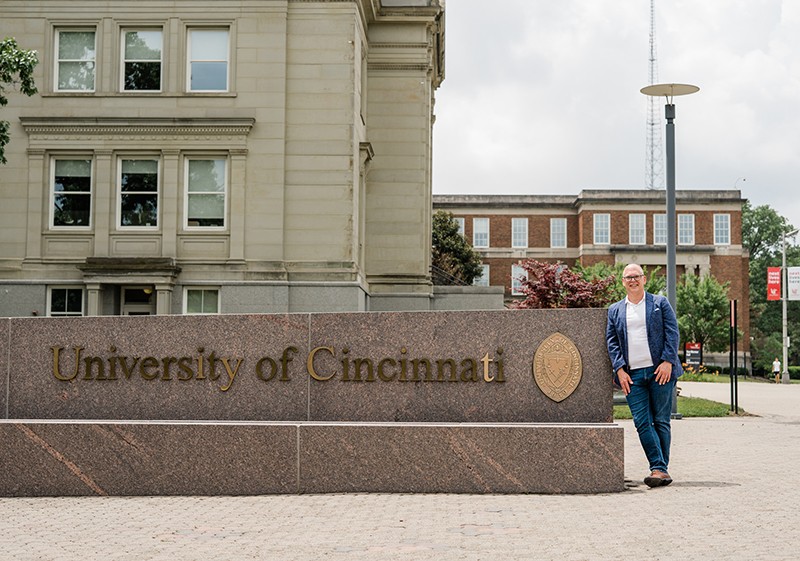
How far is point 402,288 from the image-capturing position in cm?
3400

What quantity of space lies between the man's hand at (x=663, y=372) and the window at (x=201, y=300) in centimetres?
2082

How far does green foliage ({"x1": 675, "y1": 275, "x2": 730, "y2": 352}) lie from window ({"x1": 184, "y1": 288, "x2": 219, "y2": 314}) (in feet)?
143

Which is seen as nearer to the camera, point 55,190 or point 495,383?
point 495,383

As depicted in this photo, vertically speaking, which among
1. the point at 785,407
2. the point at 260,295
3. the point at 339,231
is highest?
the point at 339,231

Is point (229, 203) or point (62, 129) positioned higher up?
point (62, 129)

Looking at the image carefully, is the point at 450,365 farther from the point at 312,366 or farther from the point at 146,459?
the point at 146,459

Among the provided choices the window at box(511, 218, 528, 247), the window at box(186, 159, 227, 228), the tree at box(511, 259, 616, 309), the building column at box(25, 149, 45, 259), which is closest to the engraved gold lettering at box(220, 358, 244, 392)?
the window at box(186, 159, 227, 228)

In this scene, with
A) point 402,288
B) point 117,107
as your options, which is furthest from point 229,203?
point 402,288

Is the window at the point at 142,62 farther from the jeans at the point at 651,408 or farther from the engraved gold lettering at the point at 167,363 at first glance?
the jeans at the point at 651,408

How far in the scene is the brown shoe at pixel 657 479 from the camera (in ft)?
30.7

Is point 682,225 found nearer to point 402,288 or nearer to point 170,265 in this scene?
point 402,288

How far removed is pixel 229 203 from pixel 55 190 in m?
4.99

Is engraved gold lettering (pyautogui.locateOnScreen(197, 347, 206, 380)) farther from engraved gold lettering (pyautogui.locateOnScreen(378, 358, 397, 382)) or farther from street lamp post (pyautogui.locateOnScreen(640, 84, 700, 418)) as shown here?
street lamp post (pyautogui.locateOnScreen(640, 84, 700, 418))

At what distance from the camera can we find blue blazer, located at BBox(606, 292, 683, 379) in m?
9.30
